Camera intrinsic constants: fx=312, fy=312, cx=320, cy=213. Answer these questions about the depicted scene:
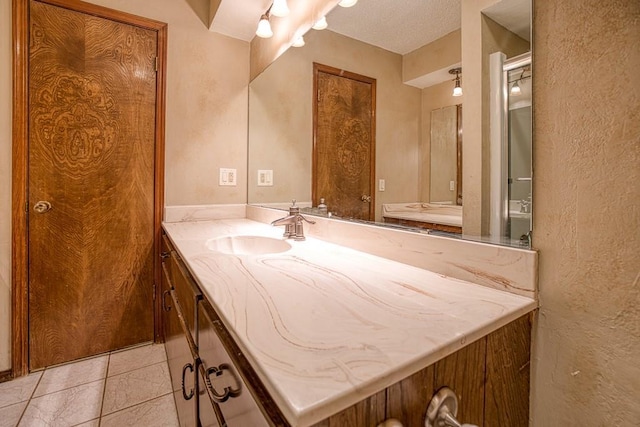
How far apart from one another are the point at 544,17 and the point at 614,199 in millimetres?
391

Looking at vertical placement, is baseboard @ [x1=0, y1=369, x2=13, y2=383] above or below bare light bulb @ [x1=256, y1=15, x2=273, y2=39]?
below

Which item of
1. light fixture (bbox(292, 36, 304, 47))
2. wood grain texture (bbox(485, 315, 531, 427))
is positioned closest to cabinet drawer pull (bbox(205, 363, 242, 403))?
wood grain texture (bbox(485, 315, 531, 427))

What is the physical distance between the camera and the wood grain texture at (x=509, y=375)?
0.59m

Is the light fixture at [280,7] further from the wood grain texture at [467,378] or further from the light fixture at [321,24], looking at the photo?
the wood grain texture at [467,378]

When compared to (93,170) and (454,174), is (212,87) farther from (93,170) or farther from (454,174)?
(454,174)

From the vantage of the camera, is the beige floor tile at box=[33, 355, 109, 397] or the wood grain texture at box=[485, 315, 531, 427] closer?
the wood grain texture at box=[485, 315, 531, 427]

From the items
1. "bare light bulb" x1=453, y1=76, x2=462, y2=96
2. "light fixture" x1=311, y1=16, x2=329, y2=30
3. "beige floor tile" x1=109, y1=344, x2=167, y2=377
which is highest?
"light fixture" x1=311, y1=16, x2=329, y2=30

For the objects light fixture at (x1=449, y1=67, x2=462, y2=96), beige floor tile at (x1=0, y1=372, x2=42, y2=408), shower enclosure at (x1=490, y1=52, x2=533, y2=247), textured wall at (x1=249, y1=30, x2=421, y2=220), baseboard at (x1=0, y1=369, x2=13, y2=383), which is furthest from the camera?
baseboard at (x1=0, y1=369, x2=13, y2=383)

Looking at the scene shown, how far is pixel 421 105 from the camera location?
97cm

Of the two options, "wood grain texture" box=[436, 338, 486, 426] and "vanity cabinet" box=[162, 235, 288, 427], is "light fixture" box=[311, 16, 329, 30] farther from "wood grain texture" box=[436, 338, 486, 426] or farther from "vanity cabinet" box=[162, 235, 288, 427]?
"wood grain texture" box=[436, 338, 486, 426]

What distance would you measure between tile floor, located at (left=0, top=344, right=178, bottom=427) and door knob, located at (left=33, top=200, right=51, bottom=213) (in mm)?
844

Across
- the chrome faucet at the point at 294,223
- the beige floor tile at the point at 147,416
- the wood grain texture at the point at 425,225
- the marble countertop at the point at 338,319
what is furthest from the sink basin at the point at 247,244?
the beige floor tile at the point at 147,416

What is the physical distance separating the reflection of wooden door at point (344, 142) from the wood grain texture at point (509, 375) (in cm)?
60

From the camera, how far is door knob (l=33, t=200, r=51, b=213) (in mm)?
1587
